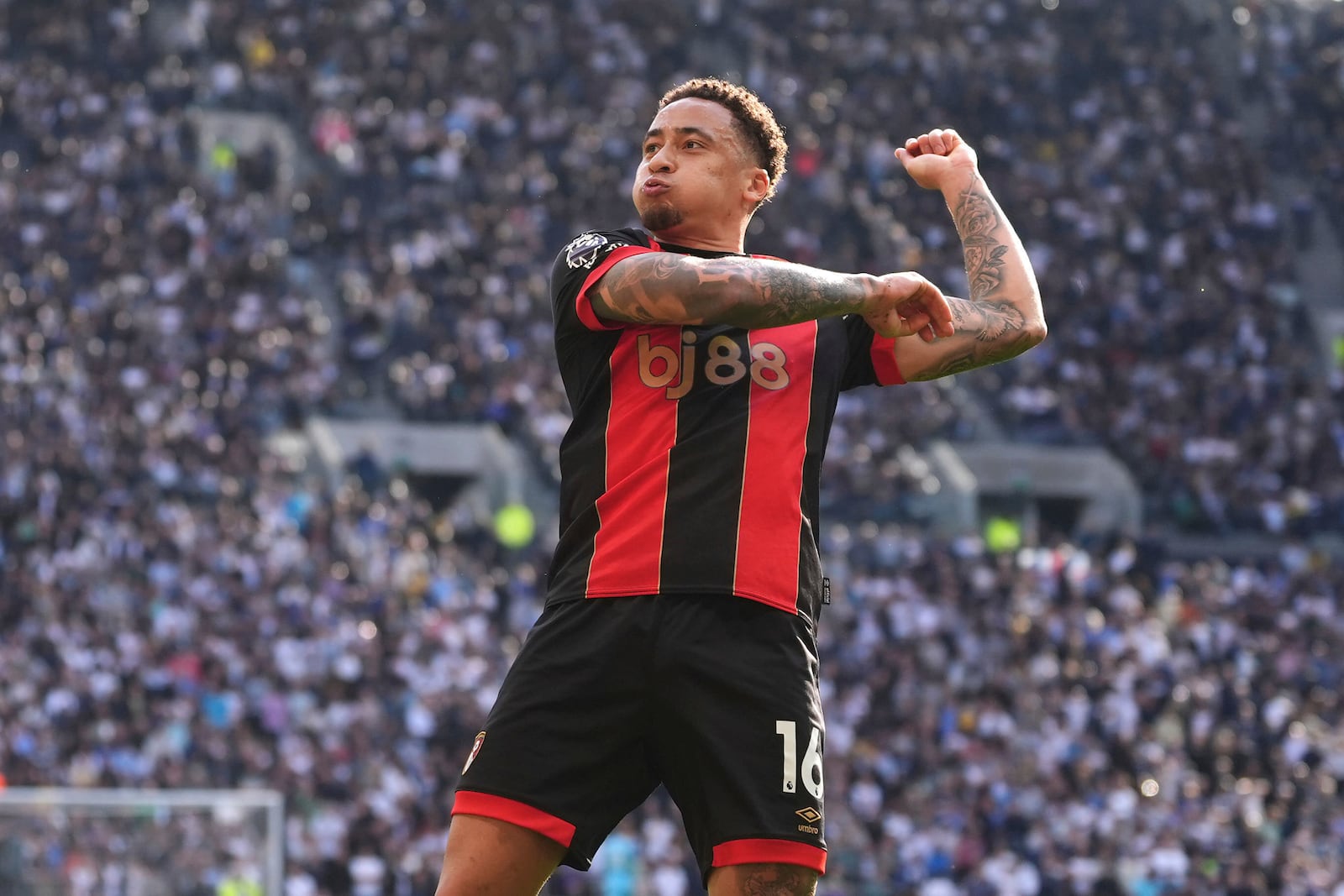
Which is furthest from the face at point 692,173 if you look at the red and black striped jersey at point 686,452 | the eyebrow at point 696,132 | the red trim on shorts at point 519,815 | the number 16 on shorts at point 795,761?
the red trim on shorts at point 519,815

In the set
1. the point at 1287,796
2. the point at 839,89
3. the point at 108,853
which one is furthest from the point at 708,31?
the point at 108,853

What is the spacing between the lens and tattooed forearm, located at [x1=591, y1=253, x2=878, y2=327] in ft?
12.0

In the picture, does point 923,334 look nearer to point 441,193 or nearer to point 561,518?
point 561,518

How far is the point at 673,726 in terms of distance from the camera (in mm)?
3771

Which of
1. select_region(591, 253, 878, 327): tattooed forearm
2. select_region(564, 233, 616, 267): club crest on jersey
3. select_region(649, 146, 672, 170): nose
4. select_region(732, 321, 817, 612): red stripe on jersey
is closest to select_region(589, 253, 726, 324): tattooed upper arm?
select_region(591, 253, 878, 327): tattooed forearm

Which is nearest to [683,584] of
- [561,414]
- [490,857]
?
[490,857]

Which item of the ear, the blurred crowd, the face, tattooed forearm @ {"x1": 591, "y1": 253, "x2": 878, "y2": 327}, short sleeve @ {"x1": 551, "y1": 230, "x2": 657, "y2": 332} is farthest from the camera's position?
the blurred crowd

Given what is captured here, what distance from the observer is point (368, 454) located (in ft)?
70.7

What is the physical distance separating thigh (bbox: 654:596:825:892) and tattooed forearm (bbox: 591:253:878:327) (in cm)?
53

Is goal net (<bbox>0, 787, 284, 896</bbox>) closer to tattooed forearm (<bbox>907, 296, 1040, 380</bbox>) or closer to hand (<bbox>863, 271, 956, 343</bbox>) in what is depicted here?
tattooed forearm (<bbox>907, 296, 1040, 380</bbox>)

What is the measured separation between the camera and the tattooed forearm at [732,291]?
3.66 meters

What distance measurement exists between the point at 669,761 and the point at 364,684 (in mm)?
14020

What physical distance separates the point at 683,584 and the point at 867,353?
0.68m

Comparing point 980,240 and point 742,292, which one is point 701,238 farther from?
point 980,240
